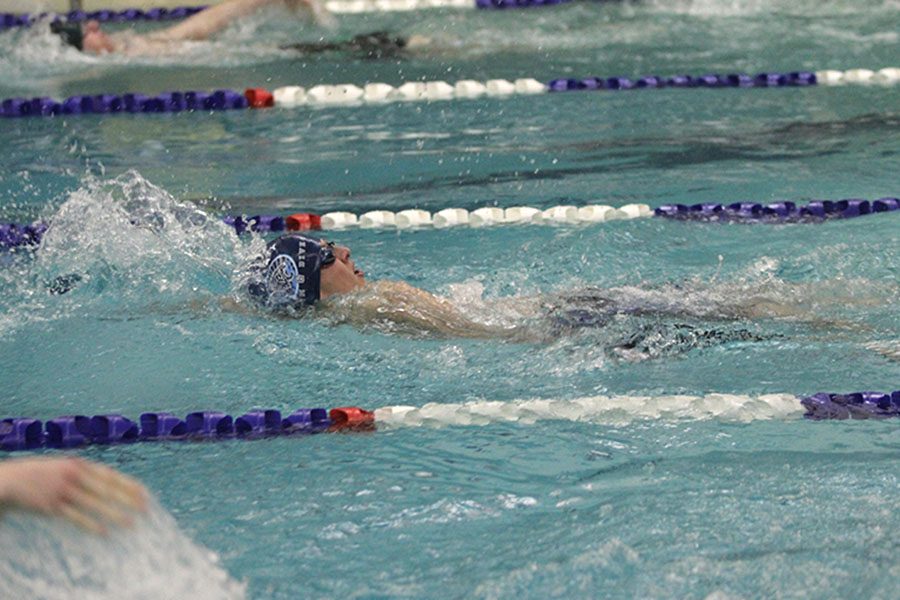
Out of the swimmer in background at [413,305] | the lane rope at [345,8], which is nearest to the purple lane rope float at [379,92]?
the lane rope at [345,8]

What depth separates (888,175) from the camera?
533cm

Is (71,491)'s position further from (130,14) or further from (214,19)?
(130,14)

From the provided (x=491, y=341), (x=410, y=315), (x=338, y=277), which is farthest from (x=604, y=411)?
(x=338, y=277)

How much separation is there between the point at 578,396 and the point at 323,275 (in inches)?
34.1

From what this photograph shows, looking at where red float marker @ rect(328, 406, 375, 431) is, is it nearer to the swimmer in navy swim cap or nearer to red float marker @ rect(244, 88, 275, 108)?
the swimmer in navy swim cap

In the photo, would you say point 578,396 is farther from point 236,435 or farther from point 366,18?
point 366,18

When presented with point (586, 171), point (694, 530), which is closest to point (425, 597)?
point (694, 530)

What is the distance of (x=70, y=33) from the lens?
776 centimetres

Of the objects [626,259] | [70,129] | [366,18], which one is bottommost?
[626,259]

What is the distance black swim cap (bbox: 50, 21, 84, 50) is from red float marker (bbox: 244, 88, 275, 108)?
162 centimetres

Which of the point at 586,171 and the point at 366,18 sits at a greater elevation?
the point at 366,18

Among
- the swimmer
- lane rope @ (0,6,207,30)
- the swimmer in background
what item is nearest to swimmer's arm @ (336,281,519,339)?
the swimmer in background

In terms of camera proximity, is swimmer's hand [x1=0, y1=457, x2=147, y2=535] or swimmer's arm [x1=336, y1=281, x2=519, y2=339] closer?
swimmer's hand [x1=0, y1=457, x2=147, y2=535]

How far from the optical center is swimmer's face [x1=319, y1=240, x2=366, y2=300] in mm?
3906
